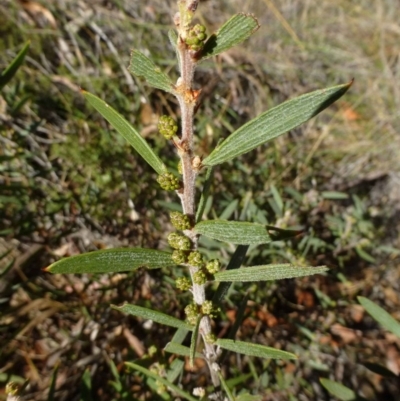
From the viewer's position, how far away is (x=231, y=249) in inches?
85.4

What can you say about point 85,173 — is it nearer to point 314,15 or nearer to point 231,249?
point 231,249

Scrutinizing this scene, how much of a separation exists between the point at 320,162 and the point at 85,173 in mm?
1828

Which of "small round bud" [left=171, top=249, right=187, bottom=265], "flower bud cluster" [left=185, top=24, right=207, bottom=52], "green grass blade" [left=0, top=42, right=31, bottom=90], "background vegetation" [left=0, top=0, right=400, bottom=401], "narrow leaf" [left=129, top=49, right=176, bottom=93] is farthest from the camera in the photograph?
"background vegetation" [left=0, top=0, right=400, bottom=401]

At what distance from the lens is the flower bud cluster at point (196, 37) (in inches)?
31.3

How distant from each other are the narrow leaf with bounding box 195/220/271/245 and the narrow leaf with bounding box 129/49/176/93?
0.31 m

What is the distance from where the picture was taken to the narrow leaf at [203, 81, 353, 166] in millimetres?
863

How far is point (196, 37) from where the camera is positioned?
31.3 inches

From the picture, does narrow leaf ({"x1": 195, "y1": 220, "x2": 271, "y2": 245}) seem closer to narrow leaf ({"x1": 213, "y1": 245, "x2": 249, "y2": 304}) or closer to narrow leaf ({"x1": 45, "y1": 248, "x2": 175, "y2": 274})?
narrow leaf ({"x1": 45, "y1": 248, "x2": 175, "y2": 274})

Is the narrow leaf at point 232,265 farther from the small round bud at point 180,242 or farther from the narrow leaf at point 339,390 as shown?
the narrow leaf at point 339,390

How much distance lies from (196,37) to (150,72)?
16 cm

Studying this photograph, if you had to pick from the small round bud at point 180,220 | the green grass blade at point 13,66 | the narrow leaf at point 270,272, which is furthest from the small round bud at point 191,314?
the green grass blade at point 13,66

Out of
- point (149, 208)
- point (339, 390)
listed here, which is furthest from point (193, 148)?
point (149, 208)

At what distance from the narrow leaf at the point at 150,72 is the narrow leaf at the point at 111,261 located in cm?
35

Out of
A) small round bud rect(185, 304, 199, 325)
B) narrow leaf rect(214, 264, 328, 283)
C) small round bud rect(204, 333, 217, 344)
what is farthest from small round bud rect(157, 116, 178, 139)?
small round bud rect(204, 333, 217, 344)
